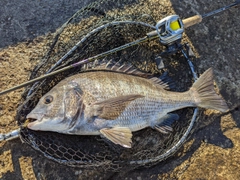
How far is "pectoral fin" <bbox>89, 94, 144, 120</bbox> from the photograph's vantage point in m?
2.78

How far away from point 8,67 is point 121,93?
1206mm

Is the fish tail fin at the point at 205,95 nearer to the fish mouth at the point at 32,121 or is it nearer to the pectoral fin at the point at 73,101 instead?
the pectoral fin at the point at 73,101

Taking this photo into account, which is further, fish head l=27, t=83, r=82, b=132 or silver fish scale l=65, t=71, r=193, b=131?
silver fish scale l=65, t=71, r=193, b=131

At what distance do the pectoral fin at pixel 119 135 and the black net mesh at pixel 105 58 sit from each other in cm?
26

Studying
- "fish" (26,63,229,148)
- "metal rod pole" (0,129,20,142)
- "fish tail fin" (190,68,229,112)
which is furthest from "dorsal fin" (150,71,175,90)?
"metal rod pole" (0,129,20,142)

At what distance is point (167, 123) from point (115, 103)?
1.97 ft

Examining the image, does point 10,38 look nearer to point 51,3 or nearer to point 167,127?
point 51,3

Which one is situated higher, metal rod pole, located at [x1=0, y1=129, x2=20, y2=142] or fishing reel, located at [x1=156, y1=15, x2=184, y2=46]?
fishing reel, located at [x1=156, y1=15, x2=184, y2=46]

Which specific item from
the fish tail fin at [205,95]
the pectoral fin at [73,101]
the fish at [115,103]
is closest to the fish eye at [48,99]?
the fish at [115,103]

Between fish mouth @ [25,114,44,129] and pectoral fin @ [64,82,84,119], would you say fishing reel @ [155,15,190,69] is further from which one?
fish mouth @ [25,114,44,129]

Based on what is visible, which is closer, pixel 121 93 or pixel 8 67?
pixel 121 93

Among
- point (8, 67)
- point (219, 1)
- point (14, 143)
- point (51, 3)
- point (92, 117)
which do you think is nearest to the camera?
point (92, 117)

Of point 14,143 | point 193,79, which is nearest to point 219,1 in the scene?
point 193,79

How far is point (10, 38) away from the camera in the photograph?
3346 millimetres
